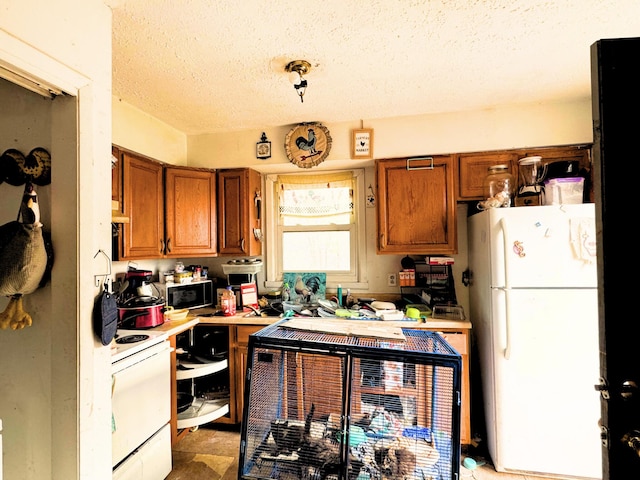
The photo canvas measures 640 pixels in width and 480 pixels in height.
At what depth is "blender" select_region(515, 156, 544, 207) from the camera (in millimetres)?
2117

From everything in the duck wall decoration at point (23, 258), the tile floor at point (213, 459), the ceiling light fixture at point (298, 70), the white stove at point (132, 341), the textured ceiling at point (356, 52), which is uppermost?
the textured ceiling at point (356, 52)

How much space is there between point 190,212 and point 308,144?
46.0 inches

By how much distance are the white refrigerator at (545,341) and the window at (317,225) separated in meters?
1.29

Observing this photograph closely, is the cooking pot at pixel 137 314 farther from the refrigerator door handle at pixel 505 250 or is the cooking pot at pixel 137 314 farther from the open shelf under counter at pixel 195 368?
the refrigerator door handle at pixel 505 250

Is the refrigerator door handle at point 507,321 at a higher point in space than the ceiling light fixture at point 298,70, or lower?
lower

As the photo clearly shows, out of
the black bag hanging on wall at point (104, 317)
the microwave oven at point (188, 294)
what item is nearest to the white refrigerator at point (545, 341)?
the black bag hanging on wall at point (104, 317)

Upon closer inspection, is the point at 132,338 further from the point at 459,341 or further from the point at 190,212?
the point at 459,341

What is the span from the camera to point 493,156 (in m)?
2.36

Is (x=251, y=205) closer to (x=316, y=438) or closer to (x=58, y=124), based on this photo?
(x=58, y=124)

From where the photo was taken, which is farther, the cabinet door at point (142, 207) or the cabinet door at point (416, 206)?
the cabinet door at point (416, 206)

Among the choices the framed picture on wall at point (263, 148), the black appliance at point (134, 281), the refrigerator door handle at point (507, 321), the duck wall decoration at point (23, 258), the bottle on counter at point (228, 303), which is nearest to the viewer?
the duck wall decoration at point (23, 258)

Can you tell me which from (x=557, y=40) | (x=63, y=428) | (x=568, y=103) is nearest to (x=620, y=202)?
(x=557, y=40)

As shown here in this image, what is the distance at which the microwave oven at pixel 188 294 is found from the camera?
8.11ft

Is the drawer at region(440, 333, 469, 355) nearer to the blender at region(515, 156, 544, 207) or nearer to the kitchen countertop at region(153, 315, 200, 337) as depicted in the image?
the blender at region(515, 156, 544, 207)
